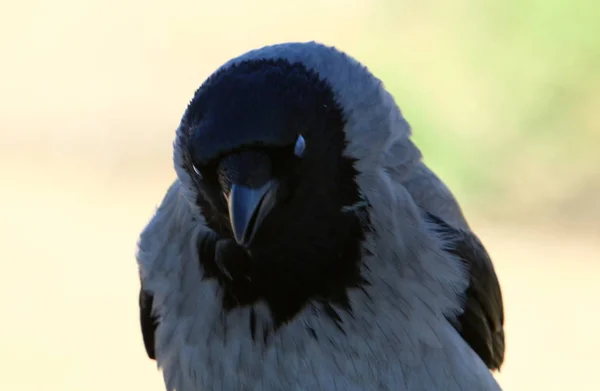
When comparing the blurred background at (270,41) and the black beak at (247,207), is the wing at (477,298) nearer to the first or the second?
the black beak at (247,207)

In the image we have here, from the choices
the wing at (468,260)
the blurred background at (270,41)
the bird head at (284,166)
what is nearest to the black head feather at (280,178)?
the bird head at (284,166)

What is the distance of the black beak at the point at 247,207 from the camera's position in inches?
73.9

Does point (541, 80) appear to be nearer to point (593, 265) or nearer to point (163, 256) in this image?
point (593, 265)

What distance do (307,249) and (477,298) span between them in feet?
2.59

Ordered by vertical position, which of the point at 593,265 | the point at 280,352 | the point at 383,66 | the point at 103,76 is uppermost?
the point at 103,76

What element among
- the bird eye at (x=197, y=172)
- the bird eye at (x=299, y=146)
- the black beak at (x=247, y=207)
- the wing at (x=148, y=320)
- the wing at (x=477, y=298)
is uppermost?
the bird eye at (x=197, y=172)

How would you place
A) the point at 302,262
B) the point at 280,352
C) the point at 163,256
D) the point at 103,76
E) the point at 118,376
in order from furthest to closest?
the point at 103,76 → the point at 118,376 → the point at 163,256 → the point at 280,352 → the point at 302,262

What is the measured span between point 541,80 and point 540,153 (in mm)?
507

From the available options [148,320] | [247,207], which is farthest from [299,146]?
[148,320]

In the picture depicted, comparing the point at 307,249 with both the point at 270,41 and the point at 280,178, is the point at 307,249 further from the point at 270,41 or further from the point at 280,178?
the point at 270,41

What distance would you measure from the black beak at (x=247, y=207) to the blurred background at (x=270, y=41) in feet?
11.6

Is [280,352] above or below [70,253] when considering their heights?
below

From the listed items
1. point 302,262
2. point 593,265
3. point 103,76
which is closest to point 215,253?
point 302,262

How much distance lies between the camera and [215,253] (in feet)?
7.45
